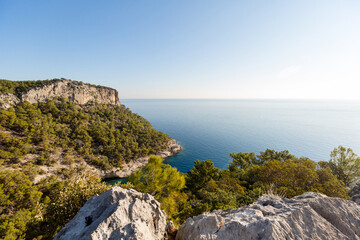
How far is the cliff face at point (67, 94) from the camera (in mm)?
52206

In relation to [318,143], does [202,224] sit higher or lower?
higher

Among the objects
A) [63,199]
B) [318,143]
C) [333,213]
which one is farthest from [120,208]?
[318,143]

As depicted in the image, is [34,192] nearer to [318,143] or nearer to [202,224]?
[202,224]

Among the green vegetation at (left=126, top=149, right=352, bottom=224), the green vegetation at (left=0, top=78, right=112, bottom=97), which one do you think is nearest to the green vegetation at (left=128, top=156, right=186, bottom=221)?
the green vegetation at (left=126, top=149, right=352, bottom=224)

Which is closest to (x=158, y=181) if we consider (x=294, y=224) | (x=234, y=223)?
(x=234, y=223)

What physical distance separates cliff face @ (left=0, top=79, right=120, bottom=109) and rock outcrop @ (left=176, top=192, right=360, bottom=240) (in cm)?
7515

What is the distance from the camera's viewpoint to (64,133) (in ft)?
164

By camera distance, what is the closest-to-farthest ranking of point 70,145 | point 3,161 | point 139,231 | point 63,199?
point 139,231, point 63,199, point 3,161, point 70,145

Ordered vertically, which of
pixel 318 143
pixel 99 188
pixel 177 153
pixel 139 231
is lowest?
pixel 177 153

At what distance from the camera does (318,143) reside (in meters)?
66.4

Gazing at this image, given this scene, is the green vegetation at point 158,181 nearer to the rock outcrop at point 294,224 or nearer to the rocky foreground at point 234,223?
the rocky foreground at point 234,223

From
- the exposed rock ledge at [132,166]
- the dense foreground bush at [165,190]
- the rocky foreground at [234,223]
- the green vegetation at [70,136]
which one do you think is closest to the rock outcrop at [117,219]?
the rocky foreground at [234,223]

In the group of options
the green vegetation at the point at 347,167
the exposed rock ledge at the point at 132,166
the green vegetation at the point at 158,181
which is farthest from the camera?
the exposed rock ledge at the point at 132,166

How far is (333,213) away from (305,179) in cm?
1429
